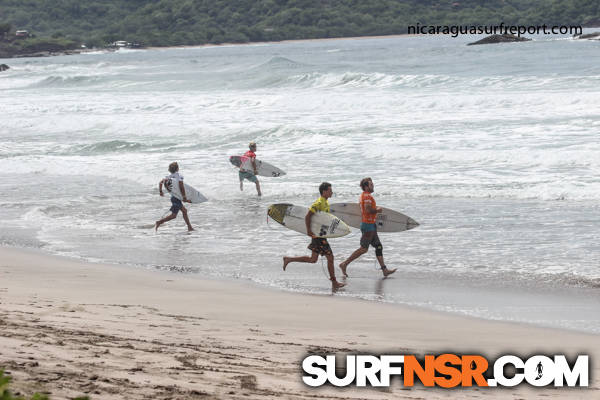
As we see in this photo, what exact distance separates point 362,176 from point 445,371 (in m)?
14.1

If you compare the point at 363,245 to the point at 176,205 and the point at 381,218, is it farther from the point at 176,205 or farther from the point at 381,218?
the point at 176,205

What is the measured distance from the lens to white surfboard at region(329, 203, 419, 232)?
498 inches

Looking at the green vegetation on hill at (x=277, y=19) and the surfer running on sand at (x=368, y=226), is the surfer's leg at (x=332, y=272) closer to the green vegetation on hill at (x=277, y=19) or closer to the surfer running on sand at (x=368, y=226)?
the surfer running on sand at (x=368, y=226)

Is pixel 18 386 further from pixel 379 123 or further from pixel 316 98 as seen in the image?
pixel 316 98

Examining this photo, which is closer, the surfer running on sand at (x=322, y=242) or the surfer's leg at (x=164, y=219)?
the surfer running on sand at (x=322, y=242)

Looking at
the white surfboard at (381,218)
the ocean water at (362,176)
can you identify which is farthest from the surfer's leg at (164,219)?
the white surfboard at (381,218)

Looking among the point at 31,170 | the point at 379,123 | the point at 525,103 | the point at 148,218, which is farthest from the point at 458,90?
the point at 148,218

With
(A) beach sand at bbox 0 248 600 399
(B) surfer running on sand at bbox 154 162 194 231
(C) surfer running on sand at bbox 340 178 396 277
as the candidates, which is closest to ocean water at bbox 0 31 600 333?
(B) surfer running on sand at bbox 154 162 194 231

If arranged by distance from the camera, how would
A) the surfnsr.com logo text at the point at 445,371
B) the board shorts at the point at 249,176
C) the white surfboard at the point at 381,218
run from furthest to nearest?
the board shorts at the point at 249,176 < the white surfboard at the point at 381,218 < the surfnsr.com logo text at the point at 445,371

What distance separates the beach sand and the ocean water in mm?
759

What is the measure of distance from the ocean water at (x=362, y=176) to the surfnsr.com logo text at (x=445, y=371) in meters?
1.89

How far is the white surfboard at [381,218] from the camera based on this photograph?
498 inches

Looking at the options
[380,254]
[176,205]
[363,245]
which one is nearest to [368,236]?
[363,245]

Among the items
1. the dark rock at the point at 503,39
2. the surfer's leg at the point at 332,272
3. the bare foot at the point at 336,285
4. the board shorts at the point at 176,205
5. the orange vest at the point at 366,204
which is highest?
the dark rock at the point at 503,39
